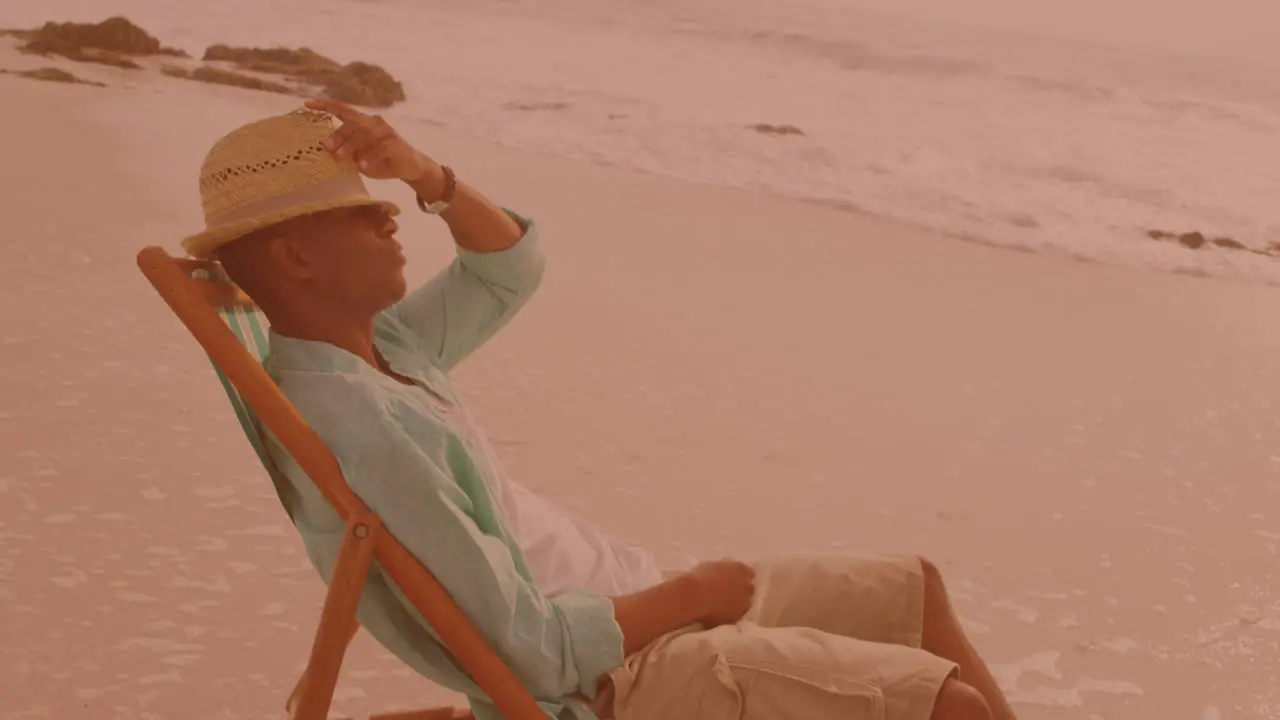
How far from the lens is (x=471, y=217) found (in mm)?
1517

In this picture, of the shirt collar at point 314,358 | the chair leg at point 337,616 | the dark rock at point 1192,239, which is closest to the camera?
the chair leg at point 337,616

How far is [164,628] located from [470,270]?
3.11ft

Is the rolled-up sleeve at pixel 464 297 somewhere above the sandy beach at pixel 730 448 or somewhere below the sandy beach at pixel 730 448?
above

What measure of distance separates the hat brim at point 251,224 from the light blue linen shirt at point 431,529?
0.11 metres

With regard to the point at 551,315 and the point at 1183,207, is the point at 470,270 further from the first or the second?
the point at 1183,207

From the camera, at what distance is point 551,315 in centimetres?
400

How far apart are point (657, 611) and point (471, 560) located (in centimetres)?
21

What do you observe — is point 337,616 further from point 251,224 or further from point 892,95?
point 892,95

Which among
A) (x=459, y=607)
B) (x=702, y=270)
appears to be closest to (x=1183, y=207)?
(x=702, y=270)

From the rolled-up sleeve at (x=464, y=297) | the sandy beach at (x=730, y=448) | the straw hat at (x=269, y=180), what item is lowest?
the sandy beach at (x=730, y=448)

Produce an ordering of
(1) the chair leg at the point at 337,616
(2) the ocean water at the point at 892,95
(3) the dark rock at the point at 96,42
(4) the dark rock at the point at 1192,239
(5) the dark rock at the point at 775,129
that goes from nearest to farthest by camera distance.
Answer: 1. (1) the chair leg at the point at 337,616
2. (4) the dark rock at the point at 1192,239
3. (2) the ocean water at the point at 892,95
4. (3) the dark rock at the point at 96,42
5. (5) the dark rock at the point at 775,129

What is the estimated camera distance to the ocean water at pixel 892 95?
23.7ft

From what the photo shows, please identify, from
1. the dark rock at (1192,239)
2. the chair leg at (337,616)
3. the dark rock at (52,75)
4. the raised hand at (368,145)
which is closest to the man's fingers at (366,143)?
the raised hand at (368,145)

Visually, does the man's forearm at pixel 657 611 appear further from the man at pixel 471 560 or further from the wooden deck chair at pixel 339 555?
the wooden deck chair at pixel 339 555
